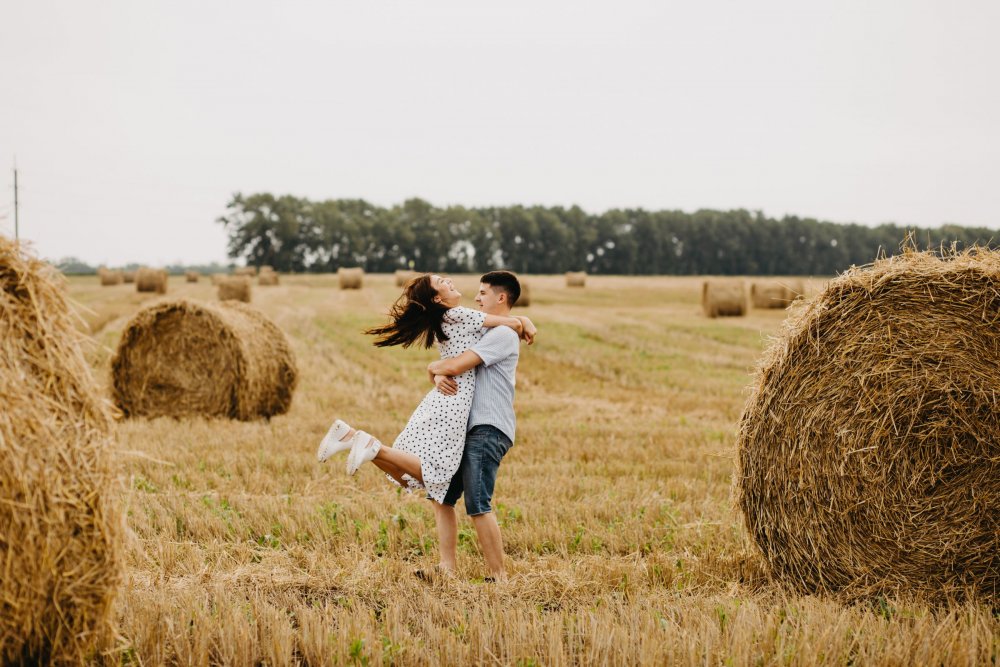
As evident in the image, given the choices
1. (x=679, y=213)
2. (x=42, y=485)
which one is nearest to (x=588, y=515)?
(x=42, y=485)

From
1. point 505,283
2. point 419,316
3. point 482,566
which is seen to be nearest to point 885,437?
point 505,283

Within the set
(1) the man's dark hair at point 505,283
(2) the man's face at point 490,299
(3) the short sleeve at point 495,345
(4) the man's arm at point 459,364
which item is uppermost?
(1) the man's dark hair at point 505,283

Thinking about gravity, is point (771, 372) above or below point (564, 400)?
above

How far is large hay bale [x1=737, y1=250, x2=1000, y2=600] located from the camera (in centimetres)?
486

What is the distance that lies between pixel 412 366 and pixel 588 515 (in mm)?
9958

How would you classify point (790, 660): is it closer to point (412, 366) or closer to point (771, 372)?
point (771, 372)

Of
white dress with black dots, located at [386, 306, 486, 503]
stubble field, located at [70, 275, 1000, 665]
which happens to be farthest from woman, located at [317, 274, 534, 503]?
stubble field, located at [70, 275, 1000, 665]

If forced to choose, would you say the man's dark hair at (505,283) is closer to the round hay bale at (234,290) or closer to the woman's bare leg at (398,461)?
the woman's bare leg at (398,461)

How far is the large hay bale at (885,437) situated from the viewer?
4.86 metres

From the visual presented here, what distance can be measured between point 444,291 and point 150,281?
3402 cm

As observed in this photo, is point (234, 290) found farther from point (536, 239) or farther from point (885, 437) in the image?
point (536, 239)

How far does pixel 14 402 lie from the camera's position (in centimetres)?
327

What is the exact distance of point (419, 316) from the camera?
531cm

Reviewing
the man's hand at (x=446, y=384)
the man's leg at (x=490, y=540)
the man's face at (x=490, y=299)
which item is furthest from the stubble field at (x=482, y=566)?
the man's face at (x=490, y=299)
